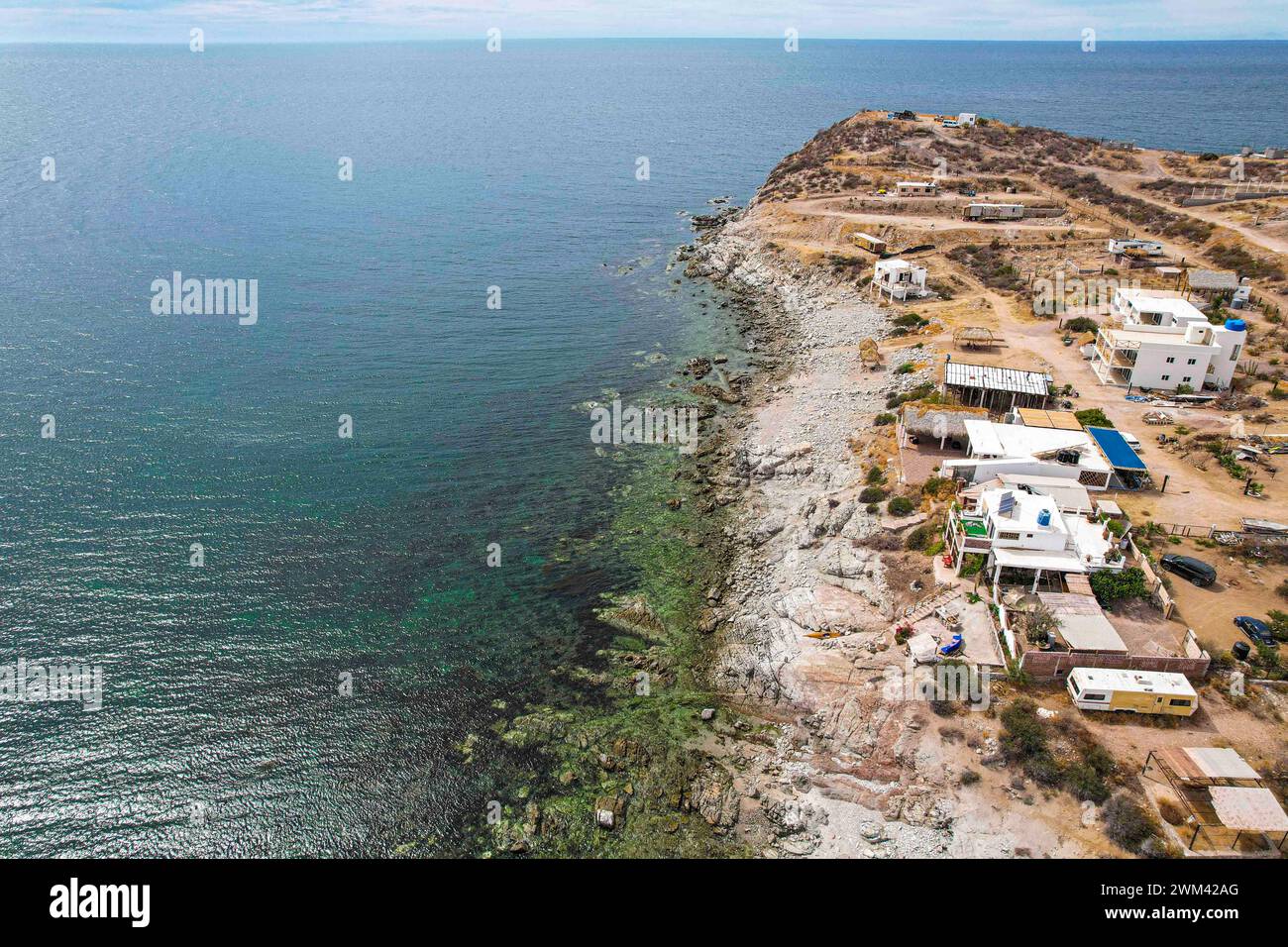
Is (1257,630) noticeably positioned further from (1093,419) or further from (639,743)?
(639,743)

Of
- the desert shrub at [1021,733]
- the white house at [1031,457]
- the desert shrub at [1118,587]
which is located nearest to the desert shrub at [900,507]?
the white house at [1031,457]

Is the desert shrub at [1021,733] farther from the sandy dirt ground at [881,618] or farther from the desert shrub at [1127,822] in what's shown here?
the desert shrub at [1127,822]

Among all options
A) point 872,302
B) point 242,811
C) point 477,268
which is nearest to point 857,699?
point 242,811

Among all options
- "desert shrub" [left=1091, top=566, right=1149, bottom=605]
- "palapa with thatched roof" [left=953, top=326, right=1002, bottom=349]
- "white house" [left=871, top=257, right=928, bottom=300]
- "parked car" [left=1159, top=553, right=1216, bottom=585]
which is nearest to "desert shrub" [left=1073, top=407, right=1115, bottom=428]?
"parked car" [left=1159, top=553, right=1216, bottom=585]

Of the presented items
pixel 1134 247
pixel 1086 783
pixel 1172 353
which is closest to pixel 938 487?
pixel 1086 783

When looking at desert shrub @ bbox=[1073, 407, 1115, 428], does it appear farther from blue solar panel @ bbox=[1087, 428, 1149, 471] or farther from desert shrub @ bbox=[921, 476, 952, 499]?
desert shrub @ bbox=[921, 476, 952, 499]
